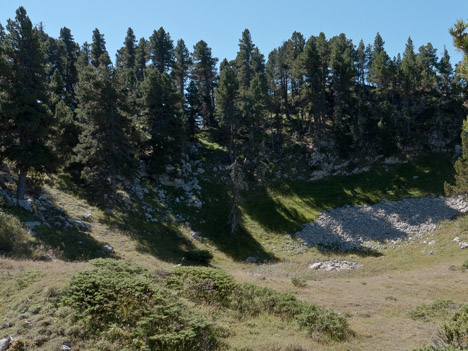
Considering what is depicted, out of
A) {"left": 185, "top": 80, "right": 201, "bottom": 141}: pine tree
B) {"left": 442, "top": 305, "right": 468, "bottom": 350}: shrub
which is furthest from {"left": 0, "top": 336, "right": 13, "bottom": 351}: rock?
{"left": 185, "top": 80, "right": 201, "bottom": 141}: pine tree

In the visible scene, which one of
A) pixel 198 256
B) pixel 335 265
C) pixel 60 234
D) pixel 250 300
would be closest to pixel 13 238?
pixel 60 234

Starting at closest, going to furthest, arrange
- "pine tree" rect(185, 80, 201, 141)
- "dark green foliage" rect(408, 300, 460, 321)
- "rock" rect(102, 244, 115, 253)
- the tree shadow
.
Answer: "dark green foliage" rect(408, 300, 460, 321) < the tree shadow < "rock" rect(102, 244, 115, 253) < "pine tree" rect(185, 80, 201, 141)

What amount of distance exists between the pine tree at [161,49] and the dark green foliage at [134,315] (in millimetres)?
65693

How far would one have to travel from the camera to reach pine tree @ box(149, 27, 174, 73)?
67.1 metres

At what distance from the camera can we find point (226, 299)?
11414mm

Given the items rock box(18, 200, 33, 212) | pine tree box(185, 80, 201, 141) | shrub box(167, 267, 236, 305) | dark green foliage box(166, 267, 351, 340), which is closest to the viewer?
dark green foliage box(166, 267, 351, 340)

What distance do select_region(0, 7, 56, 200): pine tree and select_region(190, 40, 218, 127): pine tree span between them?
37798mm

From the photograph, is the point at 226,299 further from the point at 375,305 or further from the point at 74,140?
the point at 74,140

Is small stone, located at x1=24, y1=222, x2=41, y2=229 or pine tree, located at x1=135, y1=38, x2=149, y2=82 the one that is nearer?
small stone, located at x1=24, y1=222, x2=41, y2=229

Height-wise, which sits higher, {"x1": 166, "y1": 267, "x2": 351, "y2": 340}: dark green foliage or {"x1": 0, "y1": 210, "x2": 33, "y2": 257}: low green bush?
{"x1": 0, "y1": 210, "x2": 33, "y2": 257}: low green bush

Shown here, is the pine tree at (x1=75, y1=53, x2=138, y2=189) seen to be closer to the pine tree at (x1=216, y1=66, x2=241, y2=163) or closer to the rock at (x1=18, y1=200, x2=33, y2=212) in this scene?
the rock at (x1=18, y1=200, x2=33, y2=212)

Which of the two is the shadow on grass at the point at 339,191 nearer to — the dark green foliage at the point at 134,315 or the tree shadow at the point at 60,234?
the tree shadow at the point at 60,234

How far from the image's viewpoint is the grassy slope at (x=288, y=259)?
30.4 ft

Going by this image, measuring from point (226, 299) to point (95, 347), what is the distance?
212 inches
